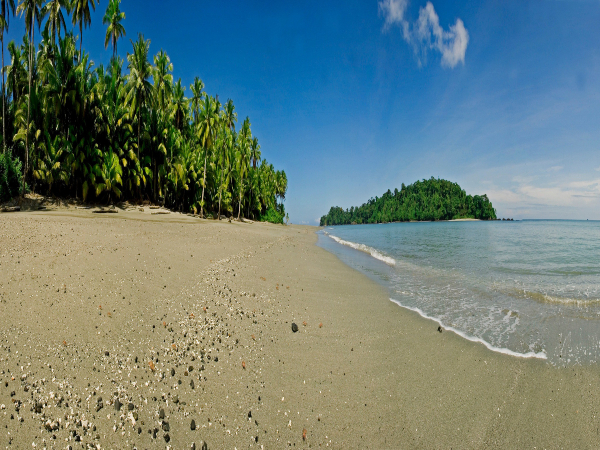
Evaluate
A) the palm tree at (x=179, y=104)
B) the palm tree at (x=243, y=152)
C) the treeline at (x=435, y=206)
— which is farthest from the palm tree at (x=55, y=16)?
the treeline at (x=435, y=206)

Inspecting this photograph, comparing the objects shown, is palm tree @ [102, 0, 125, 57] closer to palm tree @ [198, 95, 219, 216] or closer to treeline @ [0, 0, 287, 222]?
treeline @ [0, 0, 287, 222]

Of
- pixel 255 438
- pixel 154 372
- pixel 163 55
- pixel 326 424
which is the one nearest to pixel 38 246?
pixel 154 372

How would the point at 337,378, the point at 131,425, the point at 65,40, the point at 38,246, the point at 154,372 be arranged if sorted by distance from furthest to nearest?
the point at 65,40, the point at 38,246, the point at 337,378, the point at 154,372, the point at 131,425

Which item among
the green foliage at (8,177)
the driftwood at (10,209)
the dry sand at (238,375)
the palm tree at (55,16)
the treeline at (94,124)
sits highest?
the palm tree at (55,16)

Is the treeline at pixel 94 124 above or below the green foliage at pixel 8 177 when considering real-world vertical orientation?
above

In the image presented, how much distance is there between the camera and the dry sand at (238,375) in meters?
2.60

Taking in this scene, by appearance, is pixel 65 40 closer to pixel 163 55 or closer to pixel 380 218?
pixel 163 55

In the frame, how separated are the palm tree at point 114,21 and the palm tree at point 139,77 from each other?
14.9 feet

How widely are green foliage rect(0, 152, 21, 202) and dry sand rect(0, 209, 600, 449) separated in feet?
54.4

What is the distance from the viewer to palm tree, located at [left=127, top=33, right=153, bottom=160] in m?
24.2

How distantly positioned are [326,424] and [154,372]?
2.05 m

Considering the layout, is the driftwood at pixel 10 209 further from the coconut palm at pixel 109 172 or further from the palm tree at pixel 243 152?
the palm tree at pixel 243 152

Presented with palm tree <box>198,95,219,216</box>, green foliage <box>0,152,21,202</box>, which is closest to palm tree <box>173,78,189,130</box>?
palm tree <box>198,95,219,216</box>

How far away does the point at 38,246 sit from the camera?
6262 mm
